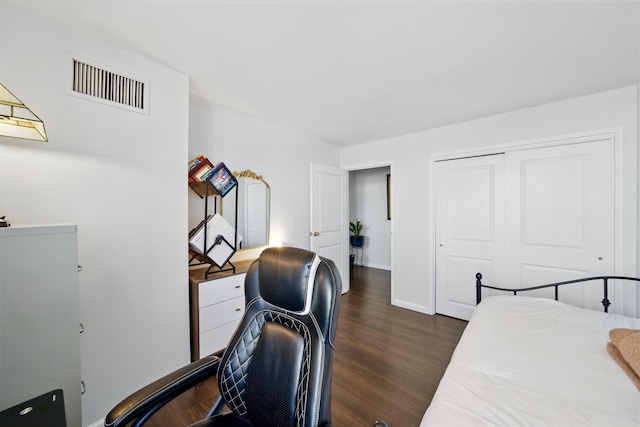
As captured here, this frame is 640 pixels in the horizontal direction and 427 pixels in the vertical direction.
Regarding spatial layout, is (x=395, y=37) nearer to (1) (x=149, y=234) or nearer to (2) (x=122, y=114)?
(2) (x=122, y=114)

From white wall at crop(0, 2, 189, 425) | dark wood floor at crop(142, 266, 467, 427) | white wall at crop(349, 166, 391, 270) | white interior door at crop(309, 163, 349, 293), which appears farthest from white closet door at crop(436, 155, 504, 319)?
white wall at crop(0, 2, 189, 425)

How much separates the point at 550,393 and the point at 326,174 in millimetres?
3246

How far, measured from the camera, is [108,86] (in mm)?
1588

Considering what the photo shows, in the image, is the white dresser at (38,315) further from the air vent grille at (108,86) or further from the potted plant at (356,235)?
the potted plant at (356,235)

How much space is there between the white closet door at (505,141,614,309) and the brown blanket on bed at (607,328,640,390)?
1472 mm

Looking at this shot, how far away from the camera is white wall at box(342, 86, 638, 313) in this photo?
2166 millimetres

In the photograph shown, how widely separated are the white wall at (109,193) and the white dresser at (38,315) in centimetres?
47

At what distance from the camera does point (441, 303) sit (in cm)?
326

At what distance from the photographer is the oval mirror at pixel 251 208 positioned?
270 centimetres

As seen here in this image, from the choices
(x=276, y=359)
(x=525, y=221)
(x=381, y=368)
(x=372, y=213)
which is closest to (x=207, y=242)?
(x=276, y=359)

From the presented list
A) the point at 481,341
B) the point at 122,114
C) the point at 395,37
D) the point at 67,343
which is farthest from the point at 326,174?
the point at 67,343

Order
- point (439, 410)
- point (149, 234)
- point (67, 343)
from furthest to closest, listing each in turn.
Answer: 1. point (149, 234)
2. point (67, 343)
3. point (439, 410)

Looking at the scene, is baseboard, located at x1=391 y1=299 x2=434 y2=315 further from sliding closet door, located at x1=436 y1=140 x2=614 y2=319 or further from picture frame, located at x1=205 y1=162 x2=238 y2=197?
picture frame, located at x1=205 y1=162 x2=238 y2=197

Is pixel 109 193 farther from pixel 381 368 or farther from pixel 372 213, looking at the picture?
pixel 372 213
